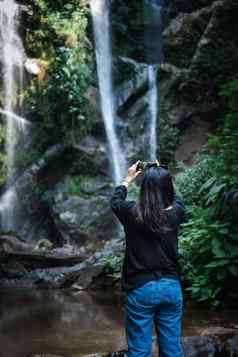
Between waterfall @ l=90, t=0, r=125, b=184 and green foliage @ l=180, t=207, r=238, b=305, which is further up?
waterfall @ l=90, t=0, r=125, b=184

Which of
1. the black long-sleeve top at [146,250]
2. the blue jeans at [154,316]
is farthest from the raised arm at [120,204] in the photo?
the blue jeans at [154,316]

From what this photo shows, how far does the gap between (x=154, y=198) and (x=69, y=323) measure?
160 inches

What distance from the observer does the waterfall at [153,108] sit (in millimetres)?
17234

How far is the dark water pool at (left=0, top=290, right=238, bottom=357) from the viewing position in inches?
209

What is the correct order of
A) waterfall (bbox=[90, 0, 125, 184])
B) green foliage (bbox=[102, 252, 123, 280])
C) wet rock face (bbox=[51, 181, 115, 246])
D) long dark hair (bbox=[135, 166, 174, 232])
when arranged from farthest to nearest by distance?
waterfall (bbox=[90, 0, 125, 184])
wet rock face (bbox=[51, 181, 115, 246])
green foliage (bbox=[102, 252, 123, 280])
long dark hair (bbox=[135, 166, 174, 232])

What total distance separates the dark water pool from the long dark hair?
2398mm

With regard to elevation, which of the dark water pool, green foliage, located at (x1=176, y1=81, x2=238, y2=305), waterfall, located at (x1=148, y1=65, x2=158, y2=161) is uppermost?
waterfall, located at (x1=148, y1=65, x2=158, y2=161)

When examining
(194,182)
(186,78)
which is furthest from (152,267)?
(186,78)

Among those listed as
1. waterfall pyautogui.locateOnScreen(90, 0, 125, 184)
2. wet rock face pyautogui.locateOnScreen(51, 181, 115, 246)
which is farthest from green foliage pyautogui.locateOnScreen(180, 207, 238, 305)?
waterfall pyautogui.locateOnScreen(90, 0, 125, 184)

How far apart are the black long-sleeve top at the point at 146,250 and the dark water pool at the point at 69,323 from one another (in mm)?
2134

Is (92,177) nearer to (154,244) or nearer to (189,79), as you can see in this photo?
(189,79)

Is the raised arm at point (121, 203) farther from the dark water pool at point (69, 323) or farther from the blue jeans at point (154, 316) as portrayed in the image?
the dark water pool at point (69, 323)

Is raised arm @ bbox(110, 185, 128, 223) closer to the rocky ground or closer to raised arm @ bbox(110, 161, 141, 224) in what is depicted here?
raised arm @ bbox(110, 161, 141, 224)

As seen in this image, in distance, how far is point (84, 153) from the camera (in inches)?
658
